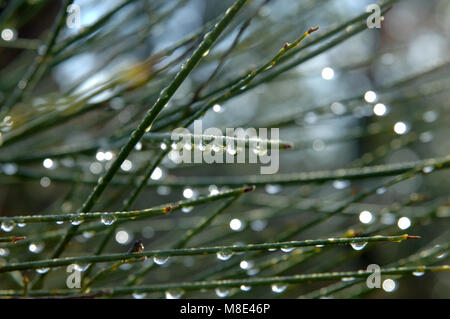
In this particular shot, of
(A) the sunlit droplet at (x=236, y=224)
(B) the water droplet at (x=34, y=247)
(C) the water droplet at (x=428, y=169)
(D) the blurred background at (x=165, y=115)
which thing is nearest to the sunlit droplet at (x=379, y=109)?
(D) the blurred background at (x=165, y=115)

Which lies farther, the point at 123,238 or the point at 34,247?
the point at 123,238

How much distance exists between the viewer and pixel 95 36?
28.0 inches

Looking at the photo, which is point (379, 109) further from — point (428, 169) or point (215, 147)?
point (215, 147)

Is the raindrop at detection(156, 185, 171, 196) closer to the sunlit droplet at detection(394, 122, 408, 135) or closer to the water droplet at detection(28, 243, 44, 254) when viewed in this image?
the water droplet at detection(28, 243, 44, 254)

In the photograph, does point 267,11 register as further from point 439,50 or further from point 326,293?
point 439,50

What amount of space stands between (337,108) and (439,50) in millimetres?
2140

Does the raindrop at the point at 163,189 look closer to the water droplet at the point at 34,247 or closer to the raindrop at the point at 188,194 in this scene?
the raindrop at the point at 188,194

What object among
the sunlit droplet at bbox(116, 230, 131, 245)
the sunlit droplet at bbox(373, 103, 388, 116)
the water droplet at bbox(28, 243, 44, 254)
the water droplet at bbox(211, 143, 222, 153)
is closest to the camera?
the water droplet at bbox(211, 143, 222, 153)

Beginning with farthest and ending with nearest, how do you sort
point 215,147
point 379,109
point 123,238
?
point 123,238 < point 379,109 < point 215,147

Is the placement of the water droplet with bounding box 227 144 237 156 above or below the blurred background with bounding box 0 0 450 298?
below

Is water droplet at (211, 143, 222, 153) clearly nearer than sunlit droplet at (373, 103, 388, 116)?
Yes

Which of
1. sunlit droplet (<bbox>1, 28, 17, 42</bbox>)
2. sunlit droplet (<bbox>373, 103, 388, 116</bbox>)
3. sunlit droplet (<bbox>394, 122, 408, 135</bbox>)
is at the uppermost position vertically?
sunlit droplet (<bbox>1, 28, 17, 42</bbox>)

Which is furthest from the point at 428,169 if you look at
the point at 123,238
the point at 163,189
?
the point at 123,238

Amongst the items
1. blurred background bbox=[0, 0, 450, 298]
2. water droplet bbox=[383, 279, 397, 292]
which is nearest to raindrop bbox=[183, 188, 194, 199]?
blurred background bbox=[0, 0, 450, 298]
